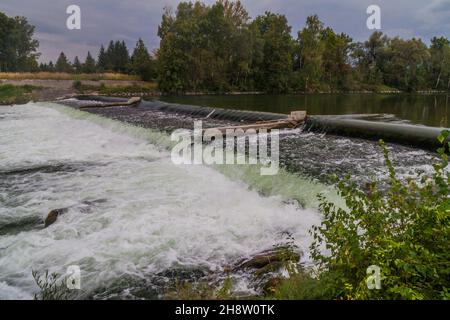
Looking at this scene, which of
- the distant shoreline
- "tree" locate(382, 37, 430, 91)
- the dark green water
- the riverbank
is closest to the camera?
the dark green water

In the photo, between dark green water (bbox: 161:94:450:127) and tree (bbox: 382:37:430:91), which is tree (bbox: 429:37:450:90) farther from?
dark green water (bbox: 161:94:450:127)

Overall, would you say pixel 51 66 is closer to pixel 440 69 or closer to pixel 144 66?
pixel 144 66

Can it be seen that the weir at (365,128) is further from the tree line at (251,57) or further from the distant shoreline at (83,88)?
the tree line at (251,57)

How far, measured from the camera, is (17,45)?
75500 millimetres

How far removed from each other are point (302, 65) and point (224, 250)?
6812 cm

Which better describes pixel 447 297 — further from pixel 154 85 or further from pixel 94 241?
pixel 154 85

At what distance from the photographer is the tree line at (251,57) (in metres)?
54.9

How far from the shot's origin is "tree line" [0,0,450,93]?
180 ft

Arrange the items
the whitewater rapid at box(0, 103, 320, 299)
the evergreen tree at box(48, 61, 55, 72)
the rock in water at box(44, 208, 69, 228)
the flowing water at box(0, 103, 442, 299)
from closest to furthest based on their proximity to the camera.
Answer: the flowing water at box(0, 103, 442, 299) → the whitewater rapid at box(0, 103, 320, 299) → the rock in water at box(44, 208, 69, 228) → the evergreen tree at box(48, 61, 55, 72)

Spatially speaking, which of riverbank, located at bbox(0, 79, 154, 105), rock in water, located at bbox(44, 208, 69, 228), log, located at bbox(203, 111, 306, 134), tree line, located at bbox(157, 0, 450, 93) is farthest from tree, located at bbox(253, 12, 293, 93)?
rock in water, located at bbox(44, 208, 69, 228)

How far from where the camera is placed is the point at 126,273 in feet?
16.0

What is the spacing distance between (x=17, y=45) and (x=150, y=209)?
8515cm

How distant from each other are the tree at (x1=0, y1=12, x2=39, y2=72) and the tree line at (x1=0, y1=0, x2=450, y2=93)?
0.19 meters
